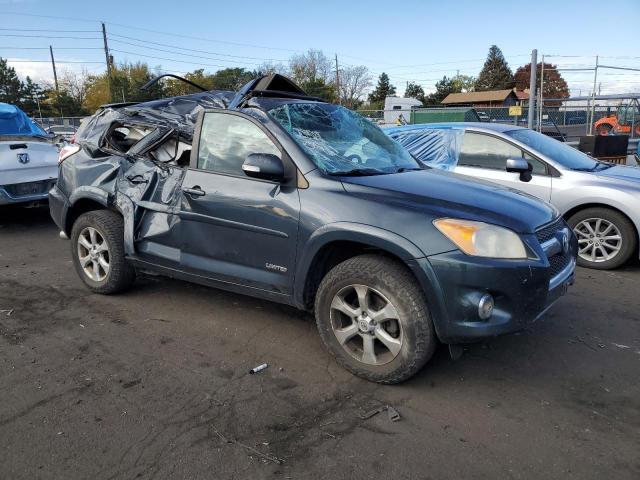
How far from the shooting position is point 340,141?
13.0 feet

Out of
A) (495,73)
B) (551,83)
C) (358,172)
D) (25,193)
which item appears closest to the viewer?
(358,172)

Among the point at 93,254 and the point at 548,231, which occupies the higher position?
the point at 548,231

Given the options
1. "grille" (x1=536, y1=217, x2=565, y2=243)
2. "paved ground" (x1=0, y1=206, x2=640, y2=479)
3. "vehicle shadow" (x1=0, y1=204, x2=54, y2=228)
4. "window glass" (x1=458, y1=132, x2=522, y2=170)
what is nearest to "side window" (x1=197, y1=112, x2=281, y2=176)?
"paved ground" (x1=0, y1=206, x2=640, y2=479)

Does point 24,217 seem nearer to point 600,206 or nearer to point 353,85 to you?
point 600,206

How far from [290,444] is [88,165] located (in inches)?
131

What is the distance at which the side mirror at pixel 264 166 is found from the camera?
337 cm

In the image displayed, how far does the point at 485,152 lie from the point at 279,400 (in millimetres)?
4624

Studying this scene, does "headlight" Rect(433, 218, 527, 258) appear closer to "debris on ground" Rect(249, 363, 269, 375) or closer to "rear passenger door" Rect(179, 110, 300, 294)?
"rear passenger door" Rect(179, 110, 300, 294)

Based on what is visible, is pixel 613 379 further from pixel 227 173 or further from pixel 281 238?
pixel 227 173

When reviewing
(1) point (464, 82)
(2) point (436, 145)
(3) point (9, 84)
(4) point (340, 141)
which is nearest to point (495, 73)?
(1) point (464, 82)

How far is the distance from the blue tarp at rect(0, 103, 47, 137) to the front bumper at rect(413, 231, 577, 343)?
7693mm

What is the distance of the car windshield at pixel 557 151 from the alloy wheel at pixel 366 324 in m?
4.03

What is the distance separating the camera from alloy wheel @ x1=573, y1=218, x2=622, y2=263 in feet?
18.9

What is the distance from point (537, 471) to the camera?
8.06 feet
